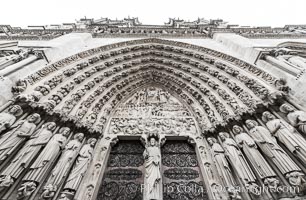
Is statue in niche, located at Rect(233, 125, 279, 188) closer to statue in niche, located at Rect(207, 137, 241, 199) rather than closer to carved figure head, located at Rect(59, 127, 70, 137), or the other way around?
statue in niche, located at Rect(207, 137, 241, 199)

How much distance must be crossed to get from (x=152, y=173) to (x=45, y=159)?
6.83 feet

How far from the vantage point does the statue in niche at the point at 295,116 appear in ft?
11.1

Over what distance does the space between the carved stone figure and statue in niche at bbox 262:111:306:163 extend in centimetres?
440

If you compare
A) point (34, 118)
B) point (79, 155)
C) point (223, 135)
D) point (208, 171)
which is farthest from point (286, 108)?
point (34, 118)

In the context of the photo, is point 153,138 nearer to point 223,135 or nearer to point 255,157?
point 223,135

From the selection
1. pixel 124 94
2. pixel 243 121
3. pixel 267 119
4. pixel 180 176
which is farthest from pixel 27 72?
pixel 267 119

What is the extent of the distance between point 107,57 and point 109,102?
5.73ft

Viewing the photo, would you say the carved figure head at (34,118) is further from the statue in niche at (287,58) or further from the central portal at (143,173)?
the statue in niche at (287,58)

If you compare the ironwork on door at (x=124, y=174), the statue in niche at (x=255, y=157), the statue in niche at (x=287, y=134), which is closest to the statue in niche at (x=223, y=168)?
the statue in niche at (x=255, y=157)

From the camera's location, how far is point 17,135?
3.41m

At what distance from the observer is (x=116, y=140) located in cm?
516

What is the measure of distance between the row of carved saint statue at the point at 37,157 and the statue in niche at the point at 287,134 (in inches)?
155

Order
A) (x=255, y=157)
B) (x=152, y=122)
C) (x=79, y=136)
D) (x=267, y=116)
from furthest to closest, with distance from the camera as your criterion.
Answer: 1. (x=152, y=122)
2. (x=79, y=136)
3. (x=267, y=116)
4. (x=255, y=157)

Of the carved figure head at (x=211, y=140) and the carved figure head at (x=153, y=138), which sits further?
the carved figure head at (x=153, y=138)
